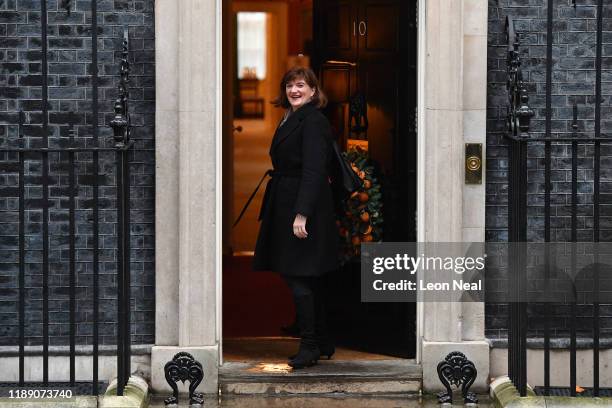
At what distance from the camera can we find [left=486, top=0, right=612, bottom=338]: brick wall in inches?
314

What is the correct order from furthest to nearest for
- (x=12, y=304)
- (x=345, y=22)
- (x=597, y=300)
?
(x=345, y=22) < (x=12, y=304) < (x=597, y=300)

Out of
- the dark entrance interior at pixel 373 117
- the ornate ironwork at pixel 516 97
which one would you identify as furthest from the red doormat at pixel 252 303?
the ornate ironwork at pixel 516 97

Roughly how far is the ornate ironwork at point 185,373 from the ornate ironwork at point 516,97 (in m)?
2.24

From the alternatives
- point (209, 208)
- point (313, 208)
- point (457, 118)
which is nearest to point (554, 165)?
point (457, 118)

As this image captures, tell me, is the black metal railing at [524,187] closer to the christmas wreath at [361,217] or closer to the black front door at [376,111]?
the black front door at [376,111]

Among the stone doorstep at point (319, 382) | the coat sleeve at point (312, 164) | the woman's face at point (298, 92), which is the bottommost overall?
the stone doorstep at point (319, 382)

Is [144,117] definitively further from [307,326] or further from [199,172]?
[307,326]

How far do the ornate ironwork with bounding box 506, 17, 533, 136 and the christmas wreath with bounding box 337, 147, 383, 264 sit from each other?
1370mm

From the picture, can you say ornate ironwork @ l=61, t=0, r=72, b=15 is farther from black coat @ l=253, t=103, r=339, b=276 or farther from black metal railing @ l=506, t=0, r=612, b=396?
black metal railing @ l=506, t=0, r=612, b=396

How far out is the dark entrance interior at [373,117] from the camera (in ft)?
27.8

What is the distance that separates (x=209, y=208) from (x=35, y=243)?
1.06 meters

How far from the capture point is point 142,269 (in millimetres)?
7996

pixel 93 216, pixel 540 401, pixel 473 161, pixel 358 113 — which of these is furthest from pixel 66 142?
pixel 540 401

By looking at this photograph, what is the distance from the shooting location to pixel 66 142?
26.0 ft
